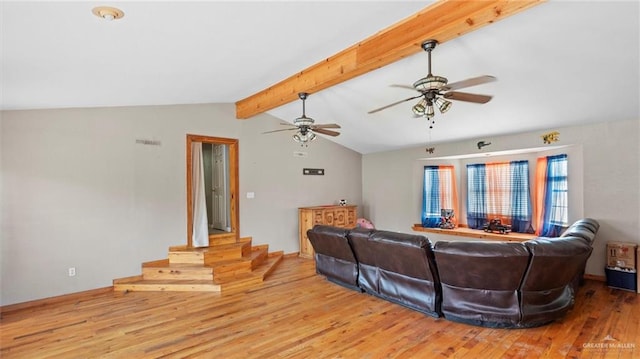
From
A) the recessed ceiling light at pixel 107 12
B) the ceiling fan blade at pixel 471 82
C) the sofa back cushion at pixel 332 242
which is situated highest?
the recessed ceiling light at pixel 107 12

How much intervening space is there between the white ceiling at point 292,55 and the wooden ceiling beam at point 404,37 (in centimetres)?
12

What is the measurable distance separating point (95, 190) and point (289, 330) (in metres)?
3.60

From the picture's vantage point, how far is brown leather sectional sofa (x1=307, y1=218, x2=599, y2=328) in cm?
298

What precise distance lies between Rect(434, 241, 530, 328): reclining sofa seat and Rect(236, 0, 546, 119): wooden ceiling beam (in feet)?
6.66

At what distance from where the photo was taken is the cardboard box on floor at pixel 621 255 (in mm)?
4219

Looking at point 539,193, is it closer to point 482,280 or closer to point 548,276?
point 548,276

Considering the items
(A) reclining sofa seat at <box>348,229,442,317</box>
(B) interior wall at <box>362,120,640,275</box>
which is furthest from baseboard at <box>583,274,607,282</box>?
(A) reclining sofa seat at <box>348,229,442,317</box>

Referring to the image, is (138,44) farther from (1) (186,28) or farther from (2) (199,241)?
(2) (199,241)

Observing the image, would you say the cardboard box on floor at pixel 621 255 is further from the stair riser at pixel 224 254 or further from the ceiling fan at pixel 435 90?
the stair riser at pixel 224 254

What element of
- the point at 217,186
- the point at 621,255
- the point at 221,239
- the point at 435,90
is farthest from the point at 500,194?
the point at 217,186

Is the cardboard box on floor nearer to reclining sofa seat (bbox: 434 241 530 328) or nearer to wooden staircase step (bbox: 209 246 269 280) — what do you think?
reclining sofa seat (bbox: 434 241 530 328)

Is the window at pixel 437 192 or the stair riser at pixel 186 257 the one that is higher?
the window at pixel 437 192

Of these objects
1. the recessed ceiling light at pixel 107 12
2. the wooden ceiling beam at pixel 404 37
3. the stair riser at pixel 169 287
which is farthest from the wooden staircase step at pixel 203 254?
the recessed ceiling light at pixel 107 12

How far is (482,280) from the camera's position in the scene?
124 inches
